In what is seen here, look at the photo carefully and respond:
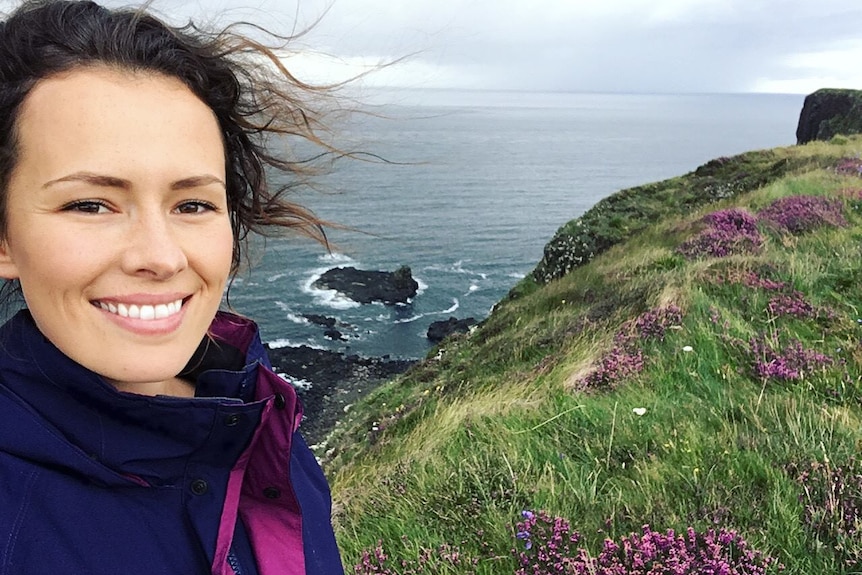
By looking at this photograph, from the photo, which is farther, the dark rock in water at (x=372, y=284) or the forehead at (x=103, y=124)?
the dark rock in water at (x=372, y=284)

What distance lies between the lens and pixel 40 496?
68.5 inches

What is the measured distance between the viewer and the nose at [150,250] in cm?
204

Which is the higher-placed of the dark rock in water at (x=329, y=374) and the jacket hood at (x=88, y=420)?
the jacket hood at (x=88, y=420)

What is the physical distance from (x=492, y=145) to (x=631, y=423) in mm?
168764

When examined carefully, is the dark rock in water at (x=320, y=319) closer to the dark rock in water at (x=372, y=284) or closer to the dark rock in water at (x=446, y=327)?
the dark rock in water at (x=372, y=284)

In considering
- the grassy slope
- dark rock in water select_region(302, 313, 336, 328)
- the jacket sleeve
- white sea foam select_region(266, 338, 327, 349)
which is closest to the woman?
the jacket sleeve

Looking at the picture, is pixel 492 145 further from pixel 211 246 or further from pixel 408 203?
pixel 211 246

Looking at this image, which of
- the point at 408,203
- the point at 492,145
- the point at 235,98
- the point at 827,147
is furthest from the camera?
the point at 492,145

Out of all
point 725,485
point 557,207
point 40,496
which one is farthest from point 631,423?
point 557,207

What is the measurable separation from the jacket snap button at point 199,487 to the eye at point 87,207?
964 mm

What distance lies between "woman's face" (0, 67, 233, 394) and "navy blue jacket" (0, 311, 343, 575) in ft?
0.54

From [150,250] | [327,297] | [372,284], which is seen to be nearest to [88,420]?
[150,250]

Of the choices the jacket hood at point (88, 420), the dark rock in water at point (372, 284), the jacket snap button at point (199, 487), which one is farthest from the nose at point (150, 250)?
the dark rock in water at point (372, 284)

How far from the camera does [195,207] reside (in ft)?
7.65
